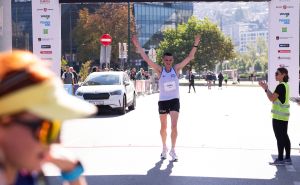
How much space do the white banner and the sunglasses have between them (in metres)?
11.8

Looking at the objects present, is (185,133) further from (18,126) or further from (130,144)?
(18,126)

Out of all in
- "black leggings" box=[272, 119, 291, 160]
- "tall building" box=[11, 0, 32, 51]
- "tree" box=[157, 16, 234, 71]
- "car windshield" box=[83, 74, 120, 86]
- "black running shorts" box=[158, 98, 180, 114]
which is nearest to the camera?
Result: "black leggings" box=[272, 119, 291, 160]

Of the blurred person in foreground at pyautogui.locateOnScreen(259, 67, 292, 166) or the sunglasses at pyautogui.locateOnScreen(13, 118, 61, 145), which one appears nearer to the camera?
the sunglasses at pyautogui.locateOnScreen(13, 118, 61, 145)

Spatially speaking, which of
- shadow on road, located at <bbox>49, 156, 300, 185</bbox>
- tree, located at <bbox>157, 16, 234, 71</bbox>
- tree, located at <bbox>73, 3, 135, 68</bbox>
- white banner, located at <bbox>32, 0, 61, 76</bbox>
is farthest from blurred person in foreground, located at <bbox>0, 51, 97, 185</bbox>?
tree, located at <bbox>157, 16, 234, 71</bbox>

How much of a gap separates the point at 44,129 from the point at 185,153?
29.7 feet

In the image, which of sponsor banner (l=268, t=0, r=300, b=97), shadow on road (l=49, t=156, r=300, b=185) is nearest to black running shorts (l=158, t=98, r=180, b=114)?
shadow on road (l=49, t=156, r=300, b=185)

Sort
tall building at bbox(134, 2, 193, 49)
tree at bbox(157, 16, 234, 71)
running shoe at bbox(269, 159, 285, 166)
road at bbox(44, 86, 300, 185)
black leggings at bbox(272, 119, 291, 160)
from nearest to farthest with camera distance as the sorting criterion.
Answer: road at bbox(44, 86, 300, 185) → black leggings at bbox(272, 119, 291, 160) → running shoe at bbox(269, 159, 285, 166) → tree at bbox(157, 16, 234, 71) → tall building at bbox(134, 2, 193, 49)

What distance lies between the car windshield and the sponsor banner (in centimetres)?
855

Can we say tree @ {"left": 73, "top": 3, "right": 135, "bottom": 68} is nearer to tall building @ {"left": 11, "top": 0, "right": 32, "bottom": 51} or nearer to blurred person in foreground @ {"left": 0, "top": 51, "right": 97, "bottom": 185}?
tall building @ {"left": 11, "top": 0, "right": 32, "bottom": 51}

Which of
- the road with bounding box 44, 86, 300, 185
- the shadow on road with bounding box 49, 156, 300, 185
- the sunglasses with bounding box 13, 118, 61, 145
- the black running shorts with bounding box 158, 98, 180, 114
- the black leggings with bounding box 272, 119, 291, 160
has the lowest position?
the road with bounding box 44, 86, 300, 185

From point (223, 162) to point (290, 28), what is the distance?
469cm

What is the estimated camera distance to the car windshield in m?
20.5

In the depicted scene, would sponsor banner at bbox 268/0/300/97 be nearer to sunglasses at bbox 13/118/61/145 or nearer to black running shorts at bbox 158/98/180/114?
black running shorts at bbox 158/98/180/114

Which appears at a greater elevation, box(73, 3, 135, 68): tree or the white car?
box(73, 3, 135, 68): tree
